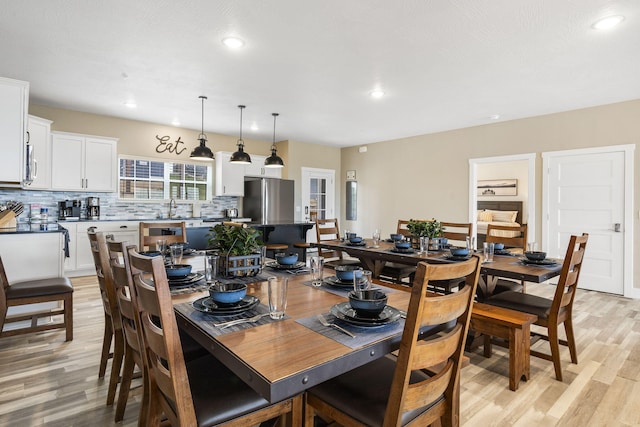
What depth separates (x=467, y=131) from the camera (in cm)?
639

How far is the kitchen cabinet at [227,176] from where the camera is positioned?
273 inches

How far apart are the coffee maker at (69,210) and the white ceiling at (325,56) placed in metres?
1.52

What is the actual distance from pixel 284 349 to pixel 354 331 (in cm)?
28

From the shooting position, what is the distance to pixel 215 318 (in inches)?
53.8

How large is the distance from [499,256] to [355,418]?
246 cm

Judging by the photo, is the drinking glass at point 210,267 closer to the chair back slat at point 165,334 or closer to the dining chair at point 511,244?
the chair back slat at point 165,334

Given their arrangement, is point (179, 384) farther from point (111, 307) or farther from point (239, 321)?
point (111, 307)

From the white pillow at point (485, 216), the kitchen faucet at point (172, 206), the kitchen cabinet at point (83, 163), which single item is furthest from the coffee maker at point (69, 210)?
the white pillow at point (485, 216)

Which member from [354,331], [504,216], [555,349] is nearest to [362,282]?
[354,331]

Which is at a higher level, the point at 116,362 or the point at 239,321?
the point at 239,321

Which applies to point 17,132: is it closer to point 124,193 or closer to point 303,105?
point 124,193

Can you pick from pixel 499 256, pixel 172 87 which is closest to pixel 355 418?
pixel 499 256

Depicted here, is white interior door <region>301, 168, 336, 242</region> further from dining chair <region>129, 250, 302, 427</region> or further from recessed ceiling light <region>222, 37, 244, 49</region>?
dining chair <region>129, 250, 302, 427</region>

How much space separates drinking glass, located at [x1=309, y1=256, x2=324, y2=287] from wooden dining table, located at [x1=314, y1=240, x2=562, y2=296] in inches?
49.8
